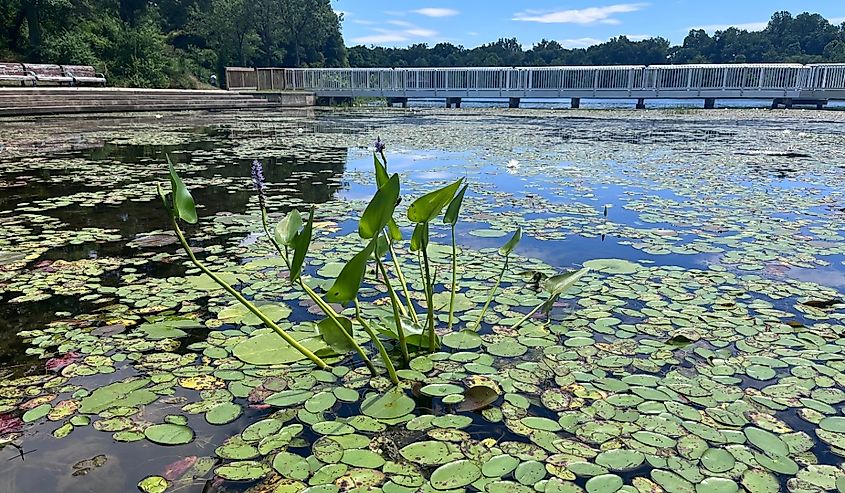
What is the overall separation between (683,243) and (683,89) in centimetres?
1889

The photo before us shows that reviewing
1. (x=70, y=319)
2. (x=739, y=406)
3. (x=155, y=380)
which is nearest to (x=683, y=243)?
(x=739, y=406)

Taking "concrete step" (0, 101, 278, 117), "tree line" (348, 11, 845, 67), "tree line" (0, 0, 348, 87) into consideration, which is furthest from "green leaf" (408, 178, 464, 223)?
"tree line" (348, 11, 845, 67)

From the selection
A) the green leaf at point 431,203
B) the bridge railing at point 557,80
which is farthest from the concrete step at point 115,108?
the green leaf at point 431,203

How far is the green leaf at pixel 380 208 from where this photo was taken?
1042 millimetres

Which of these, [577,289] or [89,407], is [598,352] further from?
[89,407]

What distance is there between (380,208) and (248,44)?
27.1m

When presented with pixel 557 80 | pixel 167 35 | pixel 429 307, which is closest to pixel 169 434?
pixel 429 307

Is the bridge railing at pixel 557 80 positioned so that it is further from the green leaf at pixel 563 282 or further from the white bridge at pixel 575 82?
the green leaf at pixel 563 282

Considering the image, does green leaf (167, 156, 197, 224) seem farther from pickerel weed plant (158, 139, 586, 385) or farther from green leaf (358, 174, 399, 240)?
green leaf (358, 174, 399, 240)

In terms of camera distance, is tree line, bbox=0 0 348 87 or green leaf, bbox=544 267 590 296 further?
tree line, bbox=0 0 348 87

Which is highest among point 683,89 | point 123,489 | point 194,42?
point 194,42

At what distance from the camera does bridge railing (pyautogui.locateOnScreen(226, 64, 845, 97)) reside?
60.7 feet

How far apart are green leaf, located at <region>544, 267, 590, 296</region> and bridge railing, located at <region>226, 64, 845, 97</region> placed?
1980 cm

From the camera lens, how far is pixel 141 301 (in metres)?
1.76
